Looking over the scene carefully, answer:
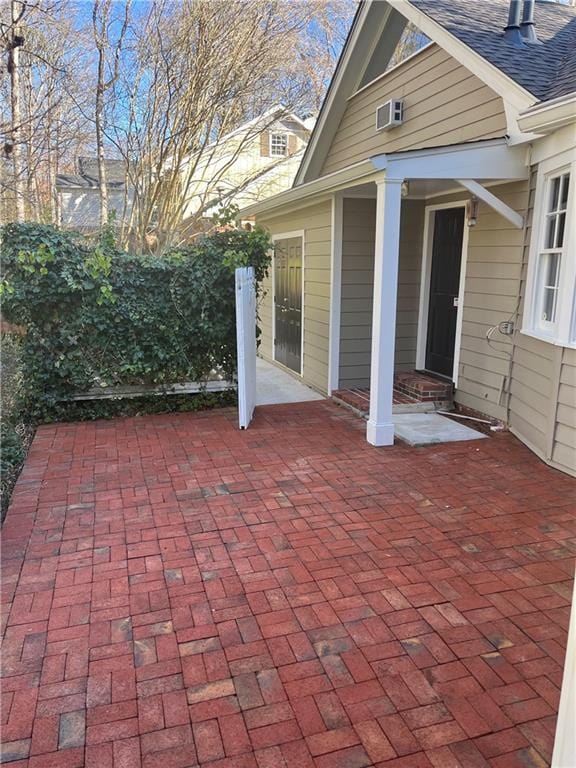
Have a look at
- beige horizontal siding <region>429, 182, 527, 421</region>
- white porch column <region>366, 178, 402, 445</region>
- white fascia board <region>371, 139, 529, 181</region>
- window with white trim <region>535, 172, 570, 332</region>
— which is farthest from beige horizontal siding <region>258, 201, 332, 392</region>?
window with white trim <region>535, 172, 570, 332</region>

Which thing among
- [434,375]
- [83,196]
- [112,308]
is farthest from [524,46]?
[83,196]

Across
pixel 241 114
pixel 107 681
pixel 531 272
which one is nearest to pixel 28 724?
pixel 107 681

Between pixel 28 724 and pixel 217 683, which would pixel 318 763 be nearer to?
pixel 217 683

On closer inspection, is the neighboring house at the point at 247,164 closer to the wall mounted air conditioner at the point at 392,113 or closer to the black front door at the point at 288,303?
the black front door at the point at 288,303

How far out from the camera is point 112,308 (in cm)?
Answer: 598

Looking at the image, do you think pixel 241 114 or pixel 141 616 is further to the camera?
pixel 241 114

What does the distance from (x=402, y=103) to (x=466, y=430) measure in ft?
14.1

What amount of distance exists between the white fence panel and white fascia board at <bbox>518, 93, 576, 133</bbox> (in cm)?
284

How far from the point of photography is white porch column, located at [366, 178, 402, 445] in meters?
4.84

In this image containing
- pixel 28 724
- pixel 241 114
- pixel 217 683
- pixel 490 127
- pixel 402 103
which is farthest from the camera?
pixel 241 114

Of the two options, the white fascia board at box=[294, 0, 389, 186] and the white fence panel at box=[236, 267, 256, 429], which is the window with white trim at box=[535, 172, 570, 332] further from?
the white fascia board at box=[294, 0, 389, 186]

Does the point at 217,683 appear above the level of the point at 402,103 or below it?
below

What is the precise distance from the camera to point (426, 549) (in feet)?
10.9

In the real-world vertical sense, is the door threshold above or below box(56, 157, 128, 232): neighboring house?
below
